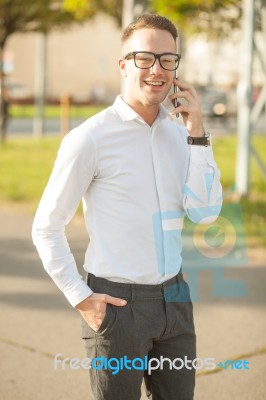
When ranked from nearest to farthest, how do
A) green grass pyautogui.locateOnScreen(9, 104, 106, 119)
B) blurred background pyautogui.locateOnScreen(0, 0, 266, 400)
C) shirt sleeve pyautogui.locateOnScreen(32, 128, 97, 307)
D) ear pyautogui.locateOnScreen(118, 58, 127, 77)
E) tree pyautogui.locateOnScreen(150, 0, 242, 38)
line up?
shirt sleeve pyautogui.locateOnScreen(32, 128, 97, 307), ear pyautogui.locateOnScreen(118, 58, 127, 77), blurred background pyautogui.locateOnScreen(0, 0, 266, 400), tree pyautogui.locateOnScreen(150, 0, 242, 38), green grass pyautogui.locateOnScreen(9, 104, 106, 119)

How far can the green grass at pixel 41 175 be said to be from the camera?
29.5ft

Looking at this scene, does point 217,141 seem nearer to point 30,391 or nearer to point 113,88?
point 30,391

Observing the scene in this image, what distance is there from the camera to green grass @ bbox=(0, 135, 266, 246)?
8992mm

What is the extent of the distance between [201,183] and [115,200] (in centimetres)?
31

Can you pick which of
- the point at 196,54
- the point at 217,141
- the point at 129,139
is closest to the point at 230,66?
the point at 196,54

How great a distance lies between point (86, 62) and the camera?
56.3 meters

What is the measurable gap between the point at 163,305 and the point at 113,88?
2158 inches

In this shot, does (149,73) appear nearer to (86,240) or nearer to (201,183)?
(201,183)

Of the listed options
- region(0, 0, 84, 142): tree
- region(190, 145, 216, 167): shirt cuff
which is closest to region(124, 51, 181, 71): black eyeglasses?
region(190, 145, 216, 167): shirt cuff

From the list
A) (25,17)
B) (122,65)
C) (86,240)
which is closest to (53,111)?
(25,17)

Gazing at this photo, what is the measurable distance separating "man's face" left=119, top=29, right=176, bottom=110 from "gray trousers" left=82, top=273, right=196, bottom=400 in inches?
25.2

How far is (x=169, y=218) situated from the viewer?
2.85m

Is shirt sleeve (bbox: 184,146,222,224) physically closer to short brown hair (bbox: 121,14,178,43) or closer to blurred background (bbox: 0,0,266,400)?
short brown hair (bbox: 121,14,178,43)

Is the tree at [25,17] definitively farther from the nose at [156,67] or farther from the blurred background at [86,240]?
the nose at [156,67]
